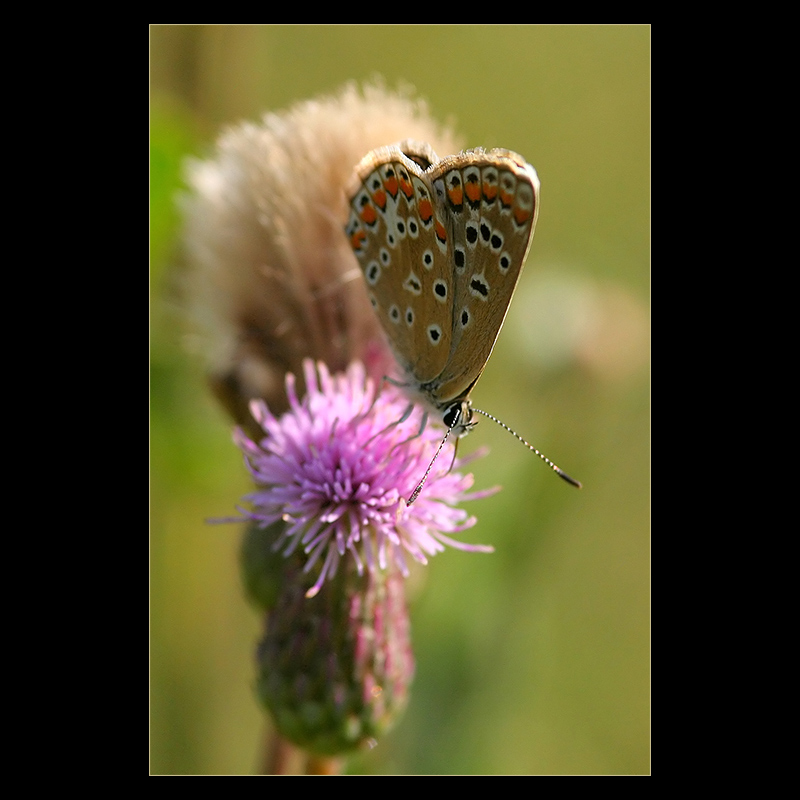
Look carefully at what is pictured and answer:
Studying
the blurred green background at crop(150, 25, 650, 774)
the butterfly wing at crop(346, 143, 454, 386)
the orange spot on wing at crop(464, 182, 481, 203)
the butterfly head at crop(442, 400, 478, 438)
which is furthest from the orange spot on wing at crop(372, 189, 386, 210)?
the blurred green background at crop(150, 25, 650, 774)

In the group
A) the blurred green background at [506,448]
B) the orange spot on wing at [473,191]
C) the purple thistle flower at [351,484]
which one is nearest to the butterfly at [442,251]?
the orange spot on wing at [473,191]

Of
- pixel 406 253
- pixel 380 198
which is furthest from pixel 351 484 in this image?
pixel 380 198

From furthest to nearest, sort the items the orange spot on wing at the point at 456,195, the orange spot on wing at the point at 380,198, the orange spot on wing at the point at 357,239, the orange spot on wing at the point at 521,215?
the orange spot on wing at the point at 357,239
the orange spot on wing at the point at 380,198
the orange spot on wing at the point at 456,195
the orange spot on wing at the point at 521,215

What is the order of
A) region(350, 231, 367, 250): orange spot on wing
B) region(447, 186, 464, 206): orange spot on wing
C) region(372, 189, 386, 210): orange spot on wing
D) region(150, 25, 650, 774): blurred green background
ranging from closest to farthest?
region(447, 186, 464, 206): orange spot on wing
region(372, 189, 386, 210): orange spot on wing
region(350, 231, 367, 250): orange spot on wing
region(150, 25, 650, 774): blurred green background

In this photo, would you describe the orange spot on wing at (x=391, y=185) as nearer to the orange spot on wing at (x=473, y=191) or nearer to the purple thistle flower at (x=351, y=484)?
the orange spot on wing at (x=473, y=191)

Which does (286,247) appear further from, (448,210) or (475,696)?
(475,696)

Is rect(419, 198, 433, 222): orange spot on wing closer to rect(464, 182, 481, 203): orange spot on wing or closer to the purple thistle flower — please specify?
rect(464, 182, 481, 203): orange spot on wing
